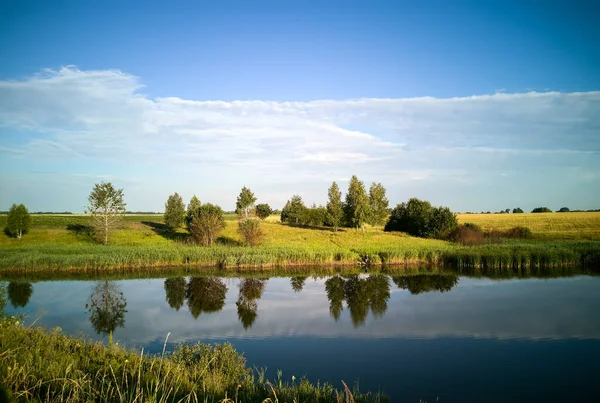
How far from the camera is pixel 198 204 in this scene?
5584 centimetres

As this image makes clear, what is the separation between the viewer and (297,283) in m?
27.2

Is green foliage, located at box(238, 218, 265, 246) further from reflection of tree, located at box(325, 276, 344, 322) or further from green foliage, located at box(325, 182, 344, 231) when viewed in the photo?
green foliage, located at box(325, 182, 344, 231)

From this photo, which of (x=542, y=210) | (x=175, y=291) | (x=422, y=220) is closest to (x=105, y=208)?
(x=175, y=291)

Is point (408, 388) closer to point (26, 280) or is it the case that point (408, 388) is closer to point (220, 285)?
point (220, 285)

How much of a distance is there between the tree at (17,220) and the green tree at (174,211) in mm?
15685

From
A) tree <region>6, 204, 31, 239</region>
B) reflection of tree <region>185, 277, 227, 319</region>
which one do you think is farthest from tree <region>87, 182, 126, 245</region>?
reflection of tree <region>185, 277, 227, 319</region>

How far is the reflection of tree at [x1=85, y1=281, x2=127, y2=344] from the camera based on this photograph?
1677cm

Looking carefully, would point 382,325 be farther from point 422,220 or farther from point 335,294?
point 422,220

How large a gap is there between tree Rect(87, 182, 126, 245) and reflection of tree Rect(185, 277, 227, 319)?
885 inches

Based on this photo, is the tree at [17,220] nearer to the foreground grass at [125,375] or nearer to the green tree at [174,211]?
the green tree at [174,211]

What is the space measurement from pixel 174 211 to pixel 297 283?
103 ft

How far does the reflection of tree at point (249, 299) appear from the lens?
705 inches

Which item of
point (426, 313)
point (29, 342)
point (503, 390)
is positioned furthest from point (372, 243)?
point (29, 342)

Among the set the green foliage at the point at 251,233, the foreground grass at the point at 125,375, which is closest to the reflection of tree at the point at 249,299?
the foreground grass at the point at 125,375
